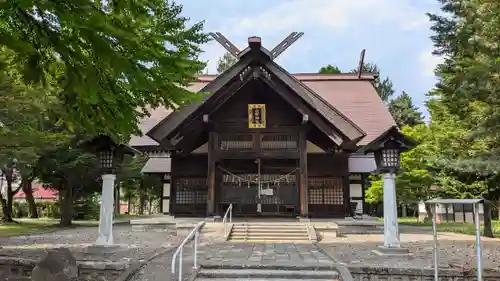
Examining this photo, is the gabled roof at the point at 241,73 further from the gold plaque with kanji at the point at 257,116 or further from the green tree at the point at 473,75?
the green tree at the point at 473,75

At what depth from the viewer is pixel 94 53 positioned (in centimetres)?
262

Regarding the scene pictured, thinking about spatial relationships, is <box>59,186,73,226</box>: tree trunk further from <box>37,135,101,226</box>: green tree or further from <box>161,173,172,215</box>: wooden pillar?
<box>161,173,172,215</box>: wooden pillar

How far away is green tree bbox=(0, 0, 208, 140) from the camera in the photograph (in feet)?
8.45

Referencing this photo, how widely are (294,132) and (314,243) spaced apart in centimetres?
484

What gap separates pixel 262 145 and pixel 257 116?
3.64ft

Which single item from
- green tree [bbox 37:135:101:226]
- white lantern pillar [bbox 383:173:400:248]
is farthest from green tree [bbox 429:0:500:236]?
green tree [bbox 37:135:101:226]

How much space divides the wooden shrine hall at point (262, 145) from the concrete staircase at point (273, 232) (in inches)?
49.0

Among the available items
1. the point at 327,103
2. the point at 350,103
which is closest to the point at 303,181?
the point at 327,103

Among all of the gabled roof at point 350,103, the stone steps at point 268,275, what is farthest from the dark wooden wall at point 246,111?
the stone steps at point 268,275

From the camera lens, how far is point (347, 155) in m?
17.1

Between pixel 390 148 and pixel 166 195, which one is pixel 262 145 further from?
pixel 390 148

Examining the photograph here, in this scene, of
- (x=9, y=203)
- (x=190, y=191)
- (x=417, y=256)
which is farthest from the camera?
(x=9, y=203)

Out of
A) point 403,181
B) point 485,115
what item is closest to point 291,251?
point 485,115

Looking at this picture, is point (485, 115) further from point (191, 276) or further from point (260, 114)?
point (191, 276)
